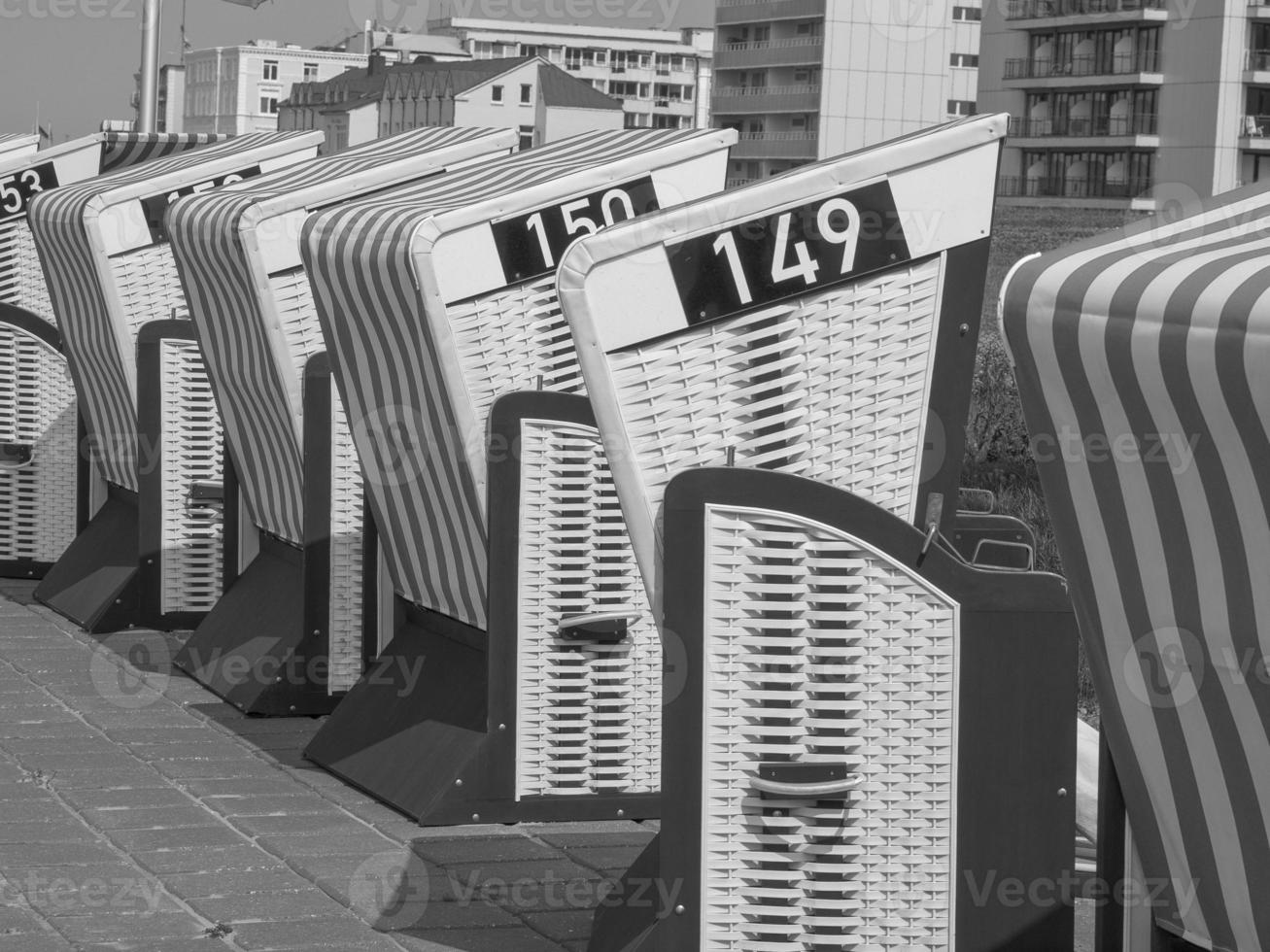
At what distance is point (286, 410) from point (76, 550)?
2832mm

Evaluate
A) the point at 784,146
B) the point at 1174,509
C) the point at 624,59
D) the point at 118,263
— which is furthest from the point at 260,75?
the point at 1174,509

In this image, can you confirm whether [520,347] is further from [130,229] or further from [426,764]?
[130,229]

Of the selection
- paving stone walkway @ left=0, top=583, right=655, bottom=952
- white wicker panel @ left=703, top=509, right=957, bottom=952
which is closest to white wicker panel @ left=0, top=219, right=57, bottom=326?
paving stone walkway @ left=0, top=583, right=655, bottom=952

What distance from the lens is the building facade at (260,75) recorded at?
16400cm

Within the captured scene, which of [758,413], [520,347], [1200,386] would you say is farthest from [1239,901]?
[520,347]

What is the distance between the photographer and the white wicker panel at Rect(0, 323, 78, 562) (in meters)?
10.1

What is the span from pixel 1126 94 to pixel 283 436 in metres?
90.9

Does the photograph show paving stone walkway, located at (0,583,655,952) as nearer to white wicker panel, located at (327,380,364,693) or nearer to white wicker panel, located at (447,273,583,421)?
white wicker panel, located at (327,380,364,693)

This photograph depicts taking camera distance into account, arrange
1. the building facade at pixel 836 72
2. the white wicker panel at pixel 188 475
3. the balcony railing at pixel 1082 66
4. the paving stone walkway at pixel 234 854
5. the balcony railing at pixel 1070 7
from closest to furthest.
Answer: the paving stone walkway at pixel 234 854 → the white wicker panel at pixel 188 475 → the balcony railing at pixel 1070 7 → the balcony railing at pixel 1082 66 → the building facade at pixel 836 72

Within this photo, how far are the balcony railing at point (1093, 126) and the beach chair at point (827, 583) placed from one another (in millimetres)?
89318

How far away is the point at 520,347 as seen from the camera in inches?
234

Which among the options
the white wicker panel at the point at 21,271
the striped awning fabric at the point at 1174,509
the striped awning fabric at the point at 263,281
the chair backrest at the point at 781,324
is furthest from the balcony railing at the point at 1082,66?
the striped awning fabric at the point at 1174,509

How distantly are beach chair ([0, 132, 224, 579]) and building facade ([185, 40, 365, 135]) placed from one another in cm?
15291

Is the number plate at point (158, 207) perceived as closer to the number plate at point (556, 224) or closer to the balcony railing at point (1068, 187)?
the number plate at point (556, 224)
